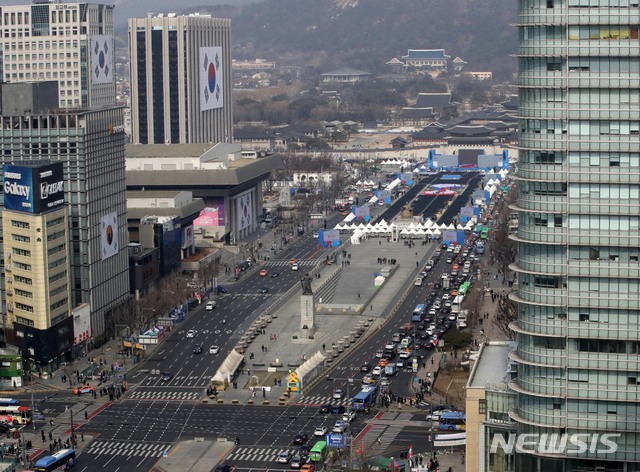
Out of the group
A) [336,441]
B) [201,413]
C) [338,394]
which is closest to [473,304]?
Result: [338,394]

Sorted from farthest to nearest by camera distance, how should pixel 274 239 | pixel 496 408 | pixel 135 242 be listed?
pixel 274 239, pixel 135 242, pixel 496 408

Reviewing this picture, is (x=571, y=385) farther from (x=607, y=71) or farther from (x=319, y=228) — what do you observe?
(x=319, y=228)

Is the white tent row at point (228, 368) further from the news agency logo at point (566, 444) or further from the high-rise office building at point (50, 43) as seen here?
the high-rise office building at point (50, 43)

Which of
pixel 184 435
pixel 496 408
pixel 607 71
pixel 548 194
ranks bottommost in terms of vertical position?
pixel 184 435

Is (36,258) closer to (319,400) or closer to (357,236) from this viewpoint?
(319,400)

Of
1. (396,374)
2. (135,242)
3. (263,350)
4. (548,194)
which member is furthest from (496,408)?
(135,242)

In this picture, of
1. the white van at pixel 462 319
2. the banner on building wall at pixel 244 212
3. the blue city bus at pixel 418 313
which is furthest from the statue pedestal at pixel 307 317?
the banner on building wall at pixel 244 212
